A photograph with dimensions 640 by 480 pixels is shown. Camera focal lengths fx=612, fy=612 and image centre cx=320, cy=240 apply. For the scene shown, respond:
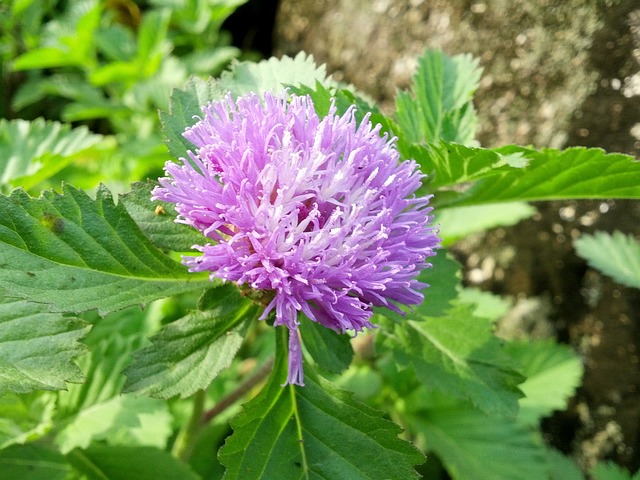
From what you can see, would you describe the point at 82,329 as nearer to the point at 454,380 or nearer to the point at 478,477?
the point at 454,380

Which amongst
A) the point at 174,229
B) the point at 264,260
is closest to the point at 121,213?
the point at 174,229

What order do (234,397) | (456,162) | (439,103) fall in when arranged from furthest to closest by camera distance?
(234,397), (439,103), (456,162)

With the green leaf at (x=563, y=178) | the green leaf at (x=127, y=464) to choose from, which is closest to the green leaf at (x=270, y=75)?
the green leaf at (x=563, y=178)

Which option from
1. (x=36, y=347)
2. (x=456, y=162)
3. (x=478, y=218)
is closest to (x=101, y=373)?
(x=36, y=347)

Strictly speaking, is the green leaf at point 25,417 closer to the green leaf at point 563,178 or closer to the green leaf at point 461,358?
the green leaf at point 461,358

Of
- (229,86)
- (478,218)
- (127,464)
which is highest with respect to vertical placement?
(229,86)

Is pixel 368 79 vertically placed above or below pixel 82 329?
above

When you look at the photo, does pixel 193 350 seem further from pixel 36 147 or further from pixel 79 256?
pixel 36 147
